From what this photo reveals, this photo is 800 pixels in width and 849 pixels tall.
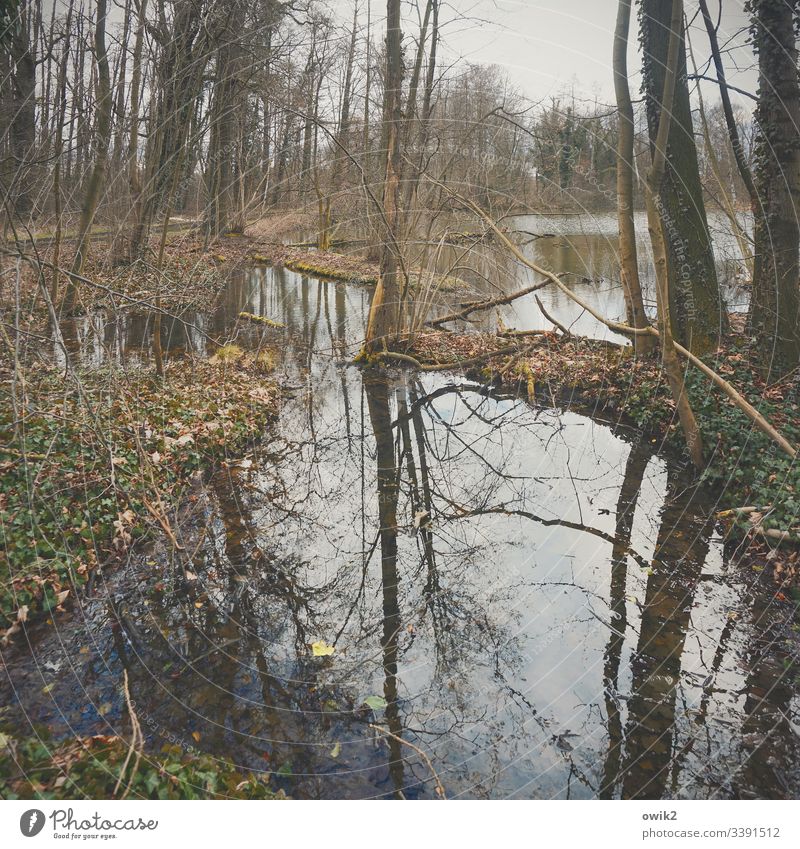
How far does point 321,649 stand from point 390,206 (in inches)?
250

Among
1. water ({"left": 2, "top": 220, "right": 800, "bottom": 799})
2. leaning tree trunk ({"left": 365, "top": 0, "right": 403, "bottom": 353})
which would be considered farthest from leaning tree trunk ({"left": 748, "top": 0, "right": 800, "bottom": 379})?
leaning tree trunk ({"left": 365, "top": 0, "right": 403, "bottom": 353})

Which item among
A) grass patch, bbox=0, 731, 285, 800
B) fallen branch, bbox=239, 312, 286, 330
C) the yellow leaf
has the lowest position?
the yellow leaf

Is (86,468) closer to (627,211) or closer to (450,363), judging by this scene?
(450,363)

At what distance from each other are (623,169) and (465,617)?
5.17m

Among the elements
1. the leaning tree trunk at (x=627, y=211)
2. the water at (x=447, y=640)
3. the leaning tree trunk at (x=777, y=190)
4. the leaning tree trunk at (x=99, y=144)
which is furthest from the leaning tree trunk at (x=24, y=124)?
the leaning tree trunk at (x=777, y=190)

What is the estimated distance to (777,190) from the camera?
216 inches

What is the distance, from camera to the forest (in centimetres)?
282

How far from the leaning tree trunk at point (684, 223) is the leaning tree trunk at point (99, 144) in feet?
18.5

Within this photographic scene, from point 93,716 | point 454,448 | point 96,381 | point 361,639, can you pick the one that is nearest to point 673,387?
point 454,448

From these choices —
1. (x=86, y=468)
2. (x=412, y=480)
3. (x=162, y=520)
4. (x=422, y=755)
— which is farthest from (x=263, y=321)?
(x=422, y=755)

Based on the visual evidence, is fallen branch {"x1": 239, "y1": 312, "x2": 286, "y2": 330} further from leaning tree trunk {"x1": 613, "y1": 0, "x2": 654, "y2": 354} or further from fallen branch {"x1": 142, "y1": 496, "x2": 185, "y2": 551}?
fallen branch {"x1": 142, "y1": 496, "x2": 185, "y2": 551}

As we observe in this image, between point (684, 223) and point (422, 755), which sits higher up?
point (684, 223)

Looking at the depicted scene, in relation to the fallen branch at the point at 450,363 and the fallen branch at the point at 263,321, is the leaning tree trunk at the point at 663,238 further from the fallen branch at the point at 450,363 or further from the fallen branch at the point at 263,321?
the fallen branch at the point at 263,321

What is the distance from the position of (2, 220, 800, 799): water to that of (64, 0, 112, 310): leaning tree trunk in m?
2.54
